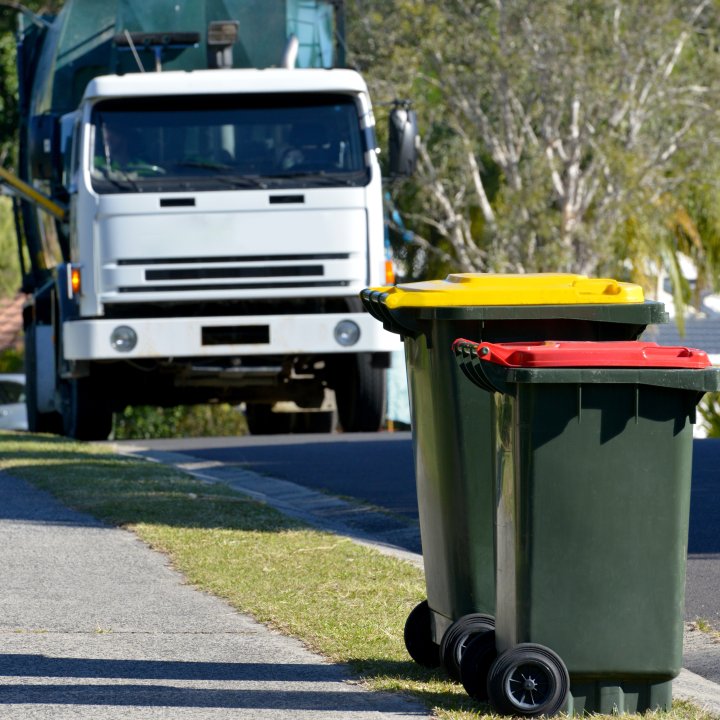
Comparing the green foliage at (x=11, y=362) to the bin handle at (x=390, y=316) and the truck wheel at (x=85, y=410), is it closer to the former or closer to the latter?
the truck wheel at (x=85, y=410)

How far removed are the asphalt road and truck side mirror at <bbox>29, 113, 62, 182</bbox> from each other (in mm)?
2502

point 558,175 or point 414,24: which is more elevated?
point 414,24

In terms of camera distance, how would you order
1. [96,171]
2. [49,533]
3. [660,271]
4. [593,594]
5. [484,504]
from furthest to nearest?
[660,271], [96,171], [49,533], [484,504], [593,594]

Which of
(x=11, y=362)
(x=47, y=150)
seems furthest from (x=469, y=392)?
(x=11, y=362)

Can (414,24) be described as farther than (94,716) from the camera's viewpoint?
Yes

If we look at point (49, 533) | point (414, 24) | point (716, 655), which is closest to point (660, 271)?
point (414, 24)

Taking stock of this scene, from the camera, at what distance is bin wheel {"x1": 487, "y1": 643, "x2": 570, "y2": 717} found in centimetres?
433

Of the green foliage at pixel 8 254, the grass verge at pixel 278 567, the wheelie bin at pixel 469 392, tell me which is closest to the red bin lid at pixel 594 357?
the wheelie bin at pixel 469 392

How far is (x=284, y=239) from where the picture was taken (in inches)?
496

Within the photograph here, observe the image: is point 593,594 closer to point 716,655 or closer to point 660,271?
point 716,655

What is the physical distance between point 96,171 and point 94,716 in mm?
8395

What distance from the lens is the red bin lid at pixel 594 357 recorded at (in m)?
4.32

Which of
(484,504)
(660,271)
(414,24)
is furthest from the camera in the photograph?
(660,271)

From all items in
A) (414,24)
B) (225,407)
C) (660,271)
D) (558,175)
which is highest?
(414,24)
